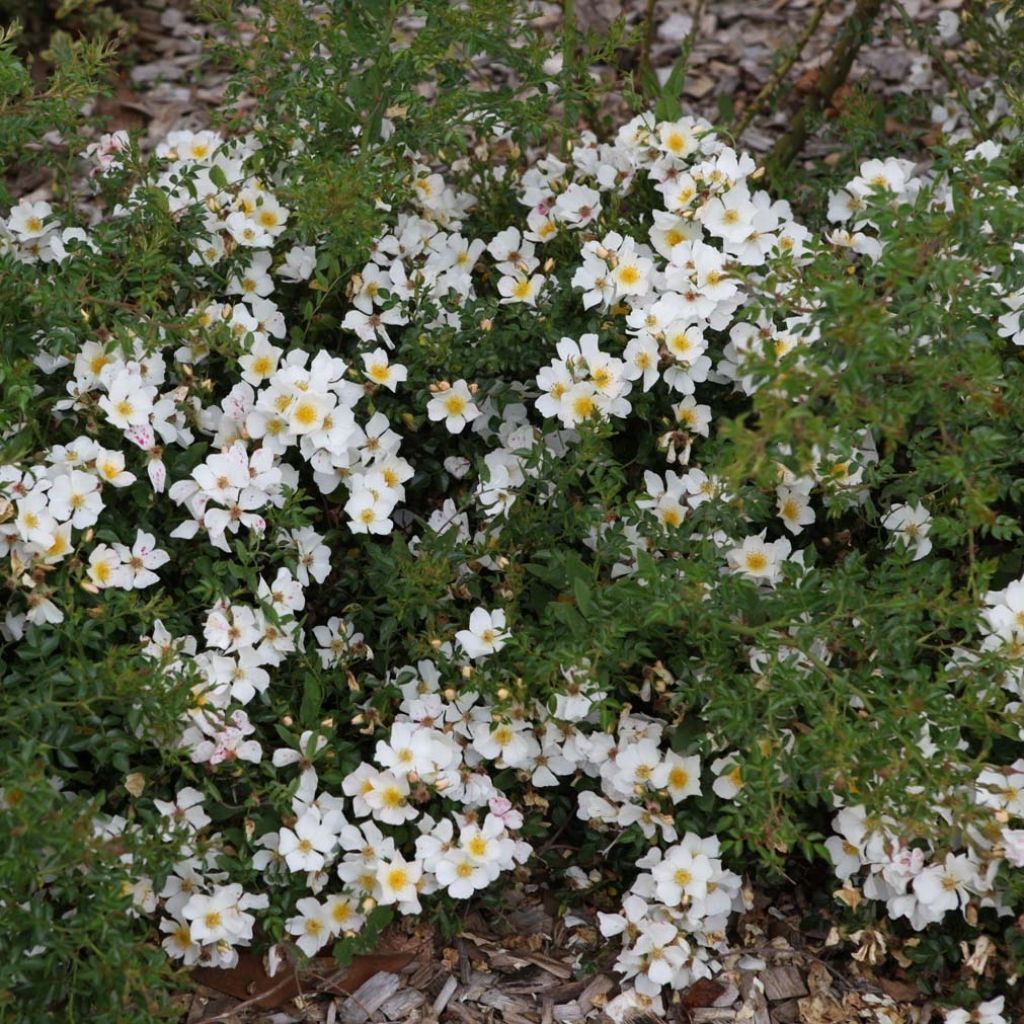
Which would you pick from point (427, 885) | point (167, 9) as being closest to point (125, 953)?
point (427, 885)

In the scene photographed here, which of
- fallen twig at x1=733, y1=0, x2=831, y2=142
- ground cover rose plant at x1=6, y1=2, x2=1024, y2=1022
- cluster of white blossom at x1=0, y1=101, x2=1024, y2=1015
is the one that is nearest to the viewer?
ground cover rose plant at x1=6, y1=2, x2=1024, y2=1022

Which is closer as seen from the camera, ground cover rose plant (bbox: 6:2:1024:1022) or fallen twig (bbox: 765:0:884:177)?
ground cover rose plant (bbox: 6:2:1024:1022)

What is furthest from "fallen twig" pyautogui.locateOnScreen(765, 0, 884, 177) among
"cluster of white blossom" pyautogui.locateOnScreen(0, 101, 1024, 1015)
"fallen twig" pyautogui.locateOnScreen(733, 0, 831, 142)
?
"cluster of white blossom" pyautogui.locateOnScreen(0, 101, 1024, 1015)

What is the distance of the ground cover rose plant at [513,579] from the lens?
8.48 feet

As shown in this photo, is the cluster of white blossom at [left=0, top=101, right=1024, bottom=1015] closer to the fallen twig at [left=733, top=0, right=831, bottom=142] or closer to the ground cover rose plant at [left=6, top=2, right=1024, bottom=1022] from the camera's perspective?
the ground cover rose plant at [left=6, top=2, right=1024, bottom=1022]

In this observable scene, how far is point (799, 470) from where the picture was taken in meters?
2.36

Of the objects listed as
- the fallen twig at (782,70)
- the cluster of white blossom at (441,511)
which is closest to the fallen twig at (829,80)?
the fallen twig at (782,70)

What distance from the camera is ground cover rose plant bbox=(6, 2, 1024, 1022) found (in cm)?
258

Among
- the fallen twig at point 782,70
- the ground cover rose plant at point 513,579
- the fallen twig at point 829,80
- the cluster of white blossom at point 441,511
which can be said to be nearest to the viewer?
the ground cover rose plant at point 513,579

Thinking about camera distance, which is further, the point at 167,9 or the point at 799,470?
the point at 167,9

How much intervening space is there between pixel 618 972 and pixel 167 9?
13.1 ft

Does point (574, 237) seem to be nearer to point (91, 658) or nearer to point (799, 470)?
point (799, 470)

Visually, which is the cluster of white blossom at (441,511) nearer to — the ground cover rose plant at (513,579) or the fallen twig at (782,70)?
the ground cover rose plant at (513,579)

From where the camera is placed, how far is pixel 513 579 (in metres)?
2.93
